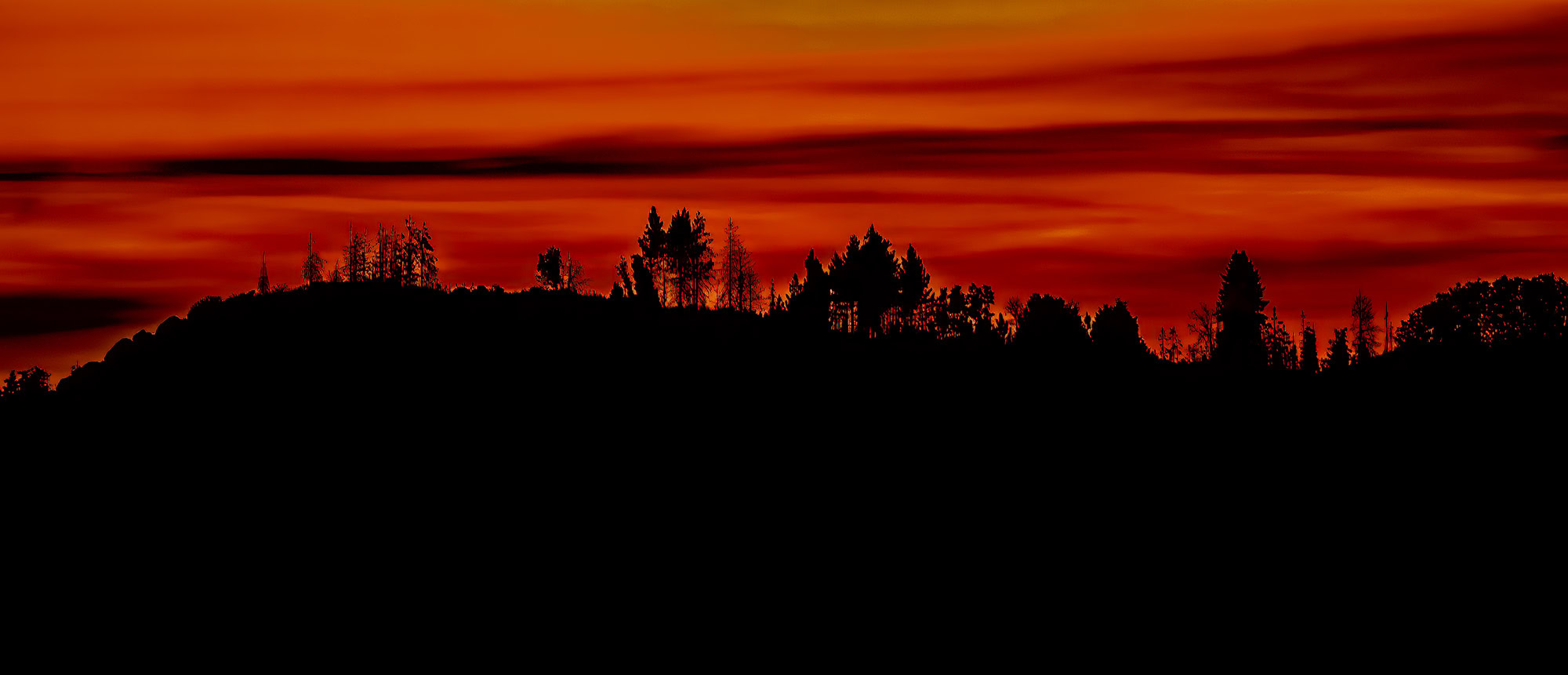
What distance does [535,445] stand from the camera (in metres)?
60.0

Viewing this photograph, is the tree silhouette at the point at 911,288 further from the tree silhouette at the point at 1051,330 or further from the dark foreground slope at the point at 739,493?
the dark foreground slope at the point at 739,493

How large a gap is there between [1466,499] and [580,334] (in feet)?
152

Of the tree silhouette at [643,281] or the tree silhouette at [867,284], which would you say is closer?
the tree silhouette at [643,281]

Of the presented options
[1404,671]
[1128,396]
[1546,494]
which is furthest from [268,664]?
[1546,494]

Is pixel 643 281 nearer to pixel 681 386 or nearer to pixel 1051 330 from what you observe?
pixel 1051 330

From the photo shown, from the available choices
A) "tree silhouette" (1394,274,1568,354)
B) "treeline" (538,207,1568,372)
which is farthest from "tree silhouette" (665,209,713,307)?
"tree silhouette" (1394,274,1568,354)

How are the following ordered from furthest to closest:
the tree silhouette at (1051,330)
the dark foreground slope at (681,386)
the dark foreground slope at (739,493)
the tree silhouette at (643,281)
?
the tree silhouette at (643,281) → the tree silhouette at (1051,330) → the dark foreground slope at (681,386) → the dark foreground slope at (739,493)

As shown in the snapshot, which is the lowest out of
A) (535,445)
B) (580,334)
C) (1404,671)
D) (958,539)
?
(1404,671)

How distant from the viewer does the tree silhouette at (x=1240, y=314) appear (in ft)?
459

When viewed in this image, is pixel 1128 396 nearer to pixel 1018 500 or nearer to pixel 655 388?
pixel 1018 500

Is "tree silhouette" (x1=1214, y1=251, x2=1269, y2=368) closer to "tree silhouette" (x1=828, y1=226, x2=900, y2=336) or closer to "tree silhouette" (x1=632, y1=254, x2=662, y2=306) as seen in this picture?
"tree silhouette" (x1=828, y1=226, x2=900, y2=336)

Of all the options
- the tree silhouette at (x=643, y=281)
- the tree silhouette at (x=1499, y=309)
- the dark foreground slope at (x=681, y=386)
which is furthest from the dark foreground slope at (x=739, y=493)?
the tree silhouette at (x=1499, y=309)

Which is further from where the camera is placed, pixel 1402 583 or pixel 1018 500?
pixel 1018 500

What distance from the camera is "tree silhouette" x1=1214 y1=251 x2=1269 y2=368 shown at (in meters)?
140
